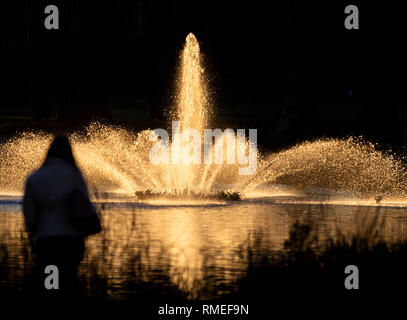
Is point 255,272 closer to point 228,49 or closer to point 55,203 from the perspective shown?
point 55,203

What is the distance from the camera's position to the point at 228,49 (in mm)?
41438

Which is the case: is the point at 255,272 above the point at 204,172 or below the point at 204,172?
below

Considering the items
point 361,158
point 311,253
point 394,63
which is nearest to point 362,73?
point 394,63

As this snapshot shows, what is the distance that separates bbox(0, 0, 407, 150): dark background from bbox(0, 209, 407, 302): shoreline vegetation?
51.2ft

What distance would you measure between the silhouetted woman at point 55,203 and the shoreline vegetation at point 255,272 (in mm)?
1283

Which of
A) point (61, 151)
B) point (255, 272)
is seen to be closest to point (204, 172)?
point (255, 272)

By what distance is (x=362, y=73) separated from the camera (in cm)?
3756

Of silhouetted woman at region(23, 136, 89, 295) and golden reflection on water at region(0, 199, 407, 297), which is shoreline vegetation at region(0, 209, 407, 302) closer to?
golden reflection on water at region(0, 199, 407, 297)

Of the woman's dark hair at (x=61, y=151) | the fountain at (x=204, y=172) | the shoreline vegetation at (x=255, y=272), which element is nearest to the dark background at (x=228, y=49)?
the fountain at (x=204, y=172)

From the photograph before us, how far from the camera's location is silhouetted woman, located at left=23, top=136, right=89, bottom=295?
33.6ft

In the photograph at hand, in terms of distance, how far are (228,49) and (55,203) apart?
103 feet

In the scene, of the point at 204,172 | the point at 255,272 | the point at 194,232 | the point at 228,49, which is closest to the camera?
the point at 255,272

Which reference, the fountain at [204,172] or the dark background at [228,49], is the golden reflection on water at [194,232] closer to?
the fountain at [204,172]

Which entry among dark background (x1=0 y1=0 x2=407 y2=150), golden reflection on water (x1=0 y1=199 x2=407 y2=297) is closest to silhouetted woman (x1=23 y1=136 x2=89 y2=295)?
golden reflection on water (x1=0 y1=199 x2=407 y2=297)
